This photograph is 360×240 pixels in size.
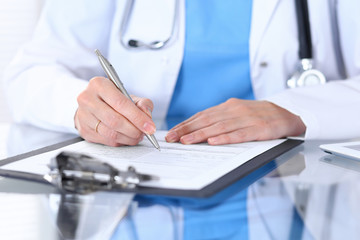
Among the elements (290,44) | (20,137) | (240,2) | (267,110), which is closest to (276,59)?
(290,44)

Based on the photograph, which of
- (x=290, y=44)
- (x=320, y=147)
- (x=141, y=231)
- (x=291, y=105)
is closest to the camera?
(x=141, y=231)

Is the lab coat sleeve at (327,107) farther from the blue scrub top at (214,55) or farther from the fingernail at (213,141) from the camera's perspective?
the blue scrub top at (214,55)

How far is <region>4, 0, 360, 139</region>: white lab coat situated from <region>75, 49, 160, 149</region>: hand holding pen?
0.65 feet

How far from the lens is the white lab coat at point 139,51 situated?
1.22 m

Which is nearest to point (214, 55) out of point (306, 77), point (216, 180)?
point (306, 77)

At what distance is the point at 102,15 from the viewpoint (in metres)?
1.39

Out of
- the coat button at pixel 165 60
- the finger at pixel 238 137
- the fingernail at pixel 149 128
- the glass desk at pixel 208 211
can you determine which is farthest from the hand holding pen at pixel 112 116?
the coat button at pixel 165 60

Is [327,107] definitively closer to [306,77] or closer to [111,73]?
[306,77]

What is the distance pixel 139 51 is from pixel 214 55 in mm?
193

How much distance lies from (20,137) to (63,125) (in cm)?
9

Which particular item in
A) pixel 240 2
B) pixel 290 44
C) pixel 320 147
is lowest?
pixel 320 147

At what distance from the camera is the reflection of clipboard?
1.98 ft

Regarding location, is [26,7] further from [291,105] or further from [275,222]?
[275,222]

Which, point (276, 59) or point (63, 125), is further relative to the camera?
point (276, 59)
